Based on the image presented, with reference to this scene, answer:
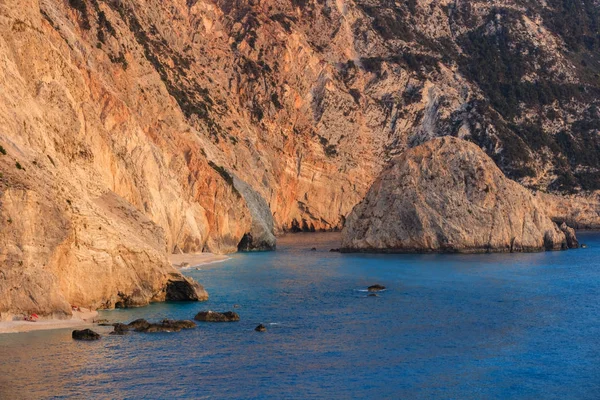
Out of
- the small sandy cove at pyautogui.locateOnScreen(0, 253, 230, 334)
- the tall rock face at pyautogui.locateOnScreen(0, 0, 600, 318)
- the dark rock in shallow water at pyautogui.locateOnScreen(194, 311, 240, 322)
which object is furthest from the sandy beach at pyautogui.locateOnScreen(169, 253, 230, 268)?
the small sandy cove at pyautogui.locateOnScreen(0, 253, 230, 334)

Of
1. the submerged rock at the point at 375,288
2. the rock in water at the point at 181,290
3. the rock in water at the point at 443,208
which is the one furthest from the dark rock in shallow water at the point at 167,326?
the rock in water at the point at 443,208

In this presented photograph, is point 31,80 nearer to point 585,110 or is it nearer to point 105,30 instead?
point 105,30

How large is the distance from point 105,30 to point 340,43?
7619 cm

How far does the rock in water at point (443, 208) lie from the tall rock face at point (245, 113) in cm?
1462

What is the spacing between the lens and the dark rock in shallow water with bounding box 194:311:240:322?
1693 inches

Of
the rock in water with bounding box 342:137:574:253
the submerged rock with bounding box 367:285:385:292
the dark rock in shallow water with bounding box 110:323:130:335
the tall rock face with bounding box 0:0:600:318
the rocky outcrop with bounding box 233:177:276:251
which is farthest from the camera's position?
the rocky outcrop with bounding box 233:177:276:251

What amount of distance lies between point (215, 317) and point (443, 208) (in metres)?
44.7

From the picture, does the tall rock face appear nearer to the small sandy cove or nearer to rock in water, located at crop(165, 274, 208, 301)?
the small sandy cove

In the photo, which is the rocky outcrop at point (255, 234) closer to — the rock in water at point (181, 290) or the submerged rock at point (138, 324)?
the rock in water at point (181, 290)

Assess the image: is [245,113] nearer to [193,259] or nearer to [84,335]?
[193,259]

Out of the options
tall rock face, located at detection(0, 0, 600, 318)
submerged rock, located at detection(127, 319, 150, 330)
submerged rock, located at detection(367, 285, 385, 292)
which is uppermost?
tall rock face, located at detection(0, 0, 600, 318)

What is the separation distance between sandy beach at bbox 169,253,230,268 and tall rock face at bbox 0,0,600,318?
5.36 ft

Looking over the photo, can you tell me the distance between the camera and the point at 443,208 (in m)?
84.0

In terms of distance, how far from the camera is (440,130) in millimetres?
155125
